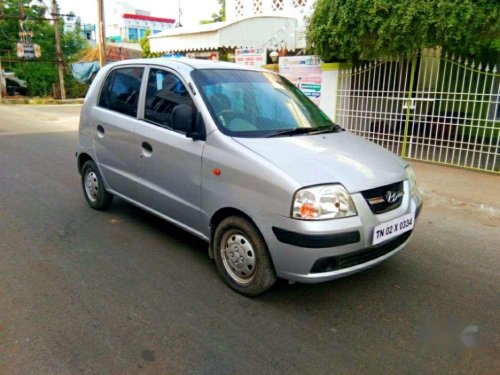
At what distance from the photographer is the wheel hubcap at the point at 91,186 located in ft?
16.8

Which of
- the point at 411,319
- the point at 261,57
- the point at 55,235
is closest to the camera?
the point at 411,319

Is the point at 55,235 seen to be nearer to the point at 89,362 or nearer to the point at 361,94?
the point at 89,362

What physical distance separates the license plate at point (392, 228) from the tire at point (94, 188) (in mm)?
3278

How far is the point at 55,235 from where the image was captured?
4.44 metres

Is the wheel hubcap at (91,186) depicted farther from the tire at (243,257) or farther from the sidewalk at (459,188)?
the sidewalk at (459,188)

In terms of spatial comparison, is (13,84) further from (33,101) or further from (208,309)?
(208,309)

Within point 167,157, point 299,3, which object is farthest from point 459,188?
point 299,3

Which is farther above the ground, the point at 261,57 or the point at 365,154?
the point at 261,57

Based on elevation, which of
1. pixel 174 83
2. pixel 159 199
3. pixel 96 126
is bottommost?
pixel 159 199

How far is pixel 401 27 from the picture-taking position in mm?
7254

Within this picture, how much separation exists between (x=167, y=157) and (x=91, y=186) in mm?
1933

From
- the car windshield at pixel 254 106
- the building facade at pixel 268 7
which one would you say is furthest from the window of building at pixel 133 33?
the car windshield at pixel 254 106

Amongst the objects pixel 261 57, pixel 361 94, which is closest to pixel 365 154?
pixel 361 94

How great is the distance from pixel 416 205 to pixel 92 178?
12.2ft
